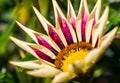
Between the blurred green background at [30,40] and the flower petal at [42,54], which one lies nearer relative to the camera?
the flower petal at [42,54]

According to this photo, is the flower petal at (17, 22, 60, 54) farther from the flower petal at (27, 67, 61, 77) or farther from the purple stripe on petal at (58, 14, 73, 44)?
the flower petal at (27, 67, 61, 77)

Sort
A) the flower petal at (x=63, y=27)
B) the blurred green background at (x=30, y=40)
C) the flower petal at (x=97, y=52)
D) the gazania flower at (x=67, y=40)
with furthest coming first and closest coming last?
1. the blurred green background at (x=30, y=40)
2. the flower petal at (x=63, y=27)
3. the gazania flower at (x=67, y=40)
4. the flower petal at (x=97, y=52)

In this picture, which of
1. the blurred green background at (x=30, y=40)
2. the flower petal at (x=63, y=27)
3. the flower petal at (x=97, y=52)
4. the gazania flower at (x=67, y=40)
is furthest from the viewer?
the blurred green background at (x=30, y=40)

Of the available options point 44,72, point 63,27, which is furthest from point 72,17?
point 44,72

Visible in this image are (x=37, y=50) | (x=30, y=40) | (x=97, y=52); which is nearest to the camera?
(x=97, y=52)

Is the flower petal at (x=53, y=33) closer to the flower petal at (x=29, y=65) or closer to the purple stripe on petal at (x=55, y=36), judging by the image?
the purple stripe on petal at (x=55, y=36)

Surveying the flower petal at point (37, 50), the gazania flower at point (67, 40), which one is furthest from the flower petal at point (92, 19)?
the flower petal at point (37, 50)

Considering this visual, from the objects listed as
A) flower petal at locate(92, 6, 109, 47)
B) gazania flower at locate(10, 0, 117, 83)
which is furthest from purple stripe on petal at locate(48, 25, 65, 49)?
flower petal at locate(92, 6, 109, 47)

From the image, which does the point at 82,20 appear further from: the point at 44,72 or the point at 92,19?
the point at 44,72
